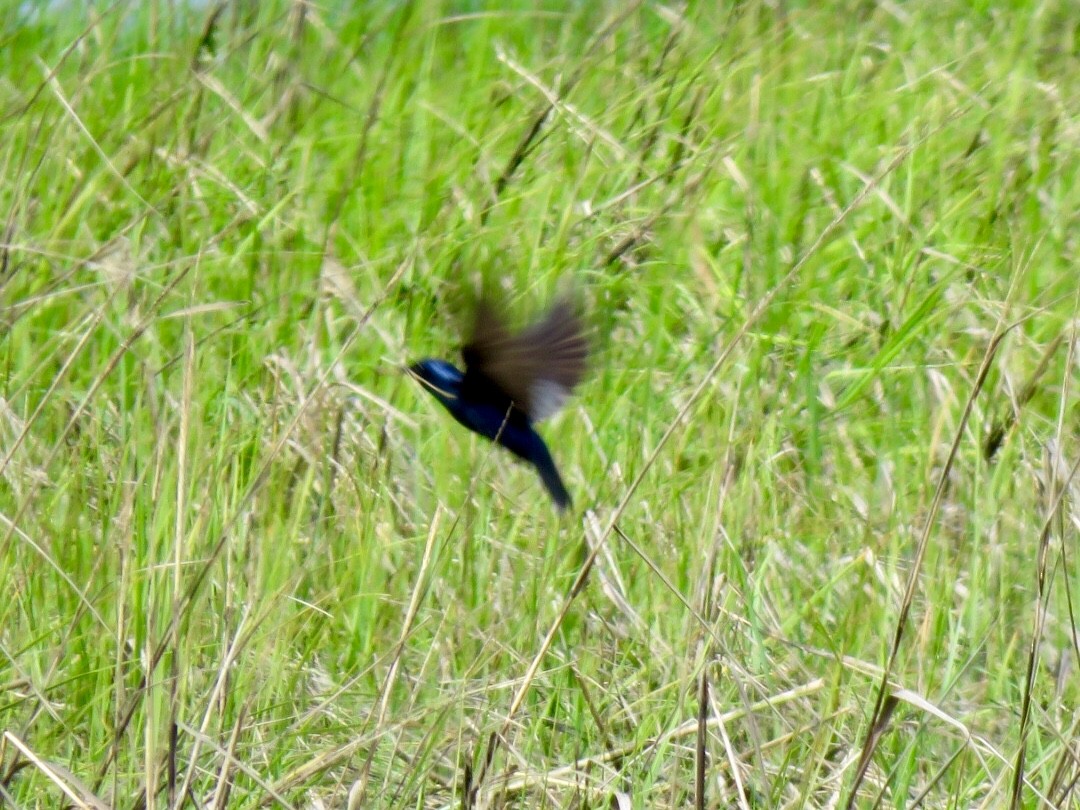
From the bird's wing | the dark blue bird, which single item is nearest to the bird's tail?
the dark blue bird

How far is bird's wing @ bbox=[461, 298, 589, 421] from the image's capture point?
176 cm

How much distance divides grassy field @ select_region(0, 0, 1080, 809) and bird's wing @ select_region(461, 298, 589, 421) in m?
0.05

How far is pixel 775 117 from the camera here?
3434 mm

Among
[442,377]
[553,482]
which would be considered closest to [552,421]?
[553,482]

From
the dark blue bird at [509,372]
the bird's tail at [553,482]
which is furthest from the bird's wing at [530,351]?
the bird's tail at [553,482]

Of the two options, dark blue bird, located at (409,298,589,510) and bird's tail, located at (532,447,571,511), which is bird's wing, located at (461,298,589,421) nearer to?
dark blue bird, located at (409,298,589,510)

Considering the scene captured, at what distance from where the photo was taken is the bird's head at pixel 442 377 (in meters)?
1.84

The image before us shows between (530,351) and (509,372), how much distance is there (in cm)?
4

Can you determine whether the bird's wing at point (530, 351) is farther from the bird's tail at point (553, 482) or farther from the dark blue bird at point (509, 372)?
the bird's tail at point (553, 482)

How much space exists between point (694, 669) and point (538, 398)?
398 millimetres

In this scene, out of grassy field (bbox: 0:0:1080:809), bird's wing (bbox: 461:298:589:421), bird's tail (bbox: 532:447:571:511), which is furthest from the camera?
bird's tail (bbox: 532:447:571:511)

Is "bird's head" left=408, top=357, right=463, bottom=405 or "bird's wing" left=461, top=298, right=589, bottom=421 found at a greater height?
"bird's wing" left=461, top=298, right=589, bottom=421

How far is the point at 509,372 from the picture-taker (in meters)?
1.80

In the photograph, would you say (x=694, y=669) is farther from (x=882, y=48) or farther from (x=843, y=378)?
(x=882, y=48)
